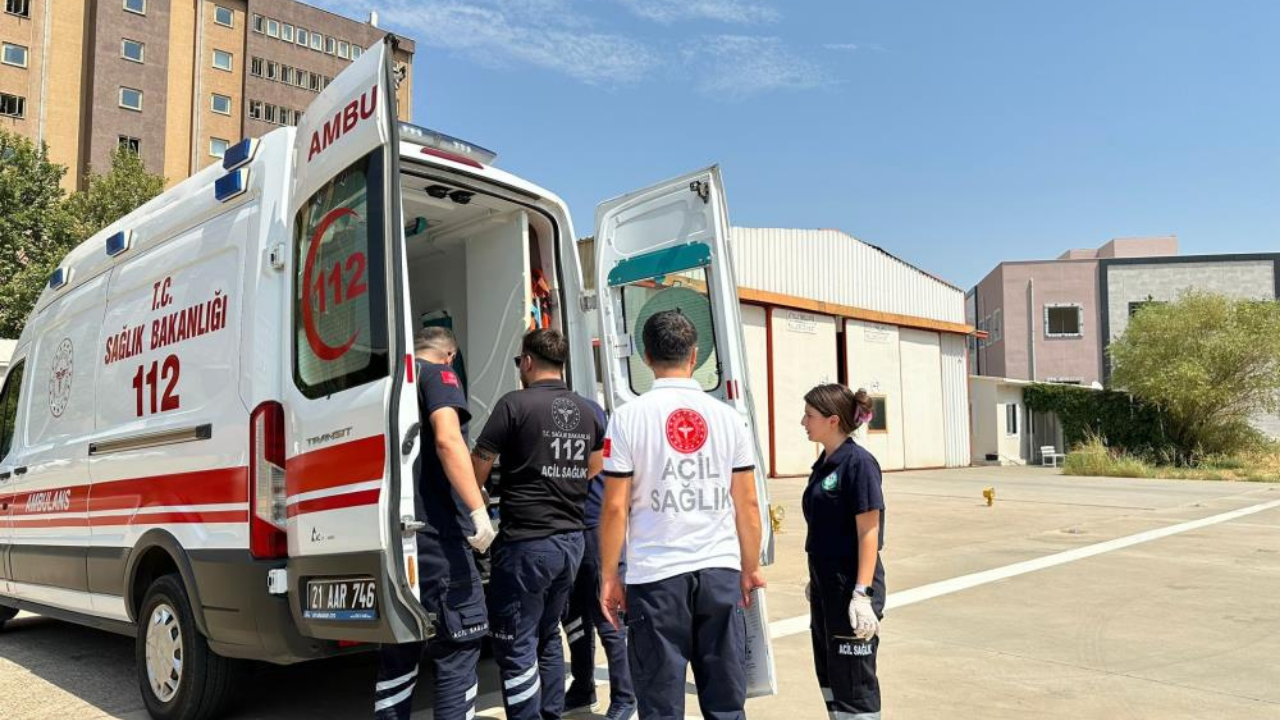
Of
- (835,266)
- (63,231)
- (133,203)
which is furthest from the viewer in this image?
(133,203)

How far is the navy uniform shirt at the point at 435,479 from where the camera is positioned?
3557mm

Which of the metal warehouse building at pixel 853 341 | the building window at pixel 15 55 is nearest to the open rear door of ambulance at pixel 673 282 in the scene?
the metal warehouse building at pixel 853 341

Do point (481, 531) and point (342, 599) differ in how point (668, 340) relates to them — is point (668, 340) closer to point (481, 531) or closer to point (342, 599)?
point (481, 531)

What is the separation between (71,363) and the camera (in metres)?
5.31

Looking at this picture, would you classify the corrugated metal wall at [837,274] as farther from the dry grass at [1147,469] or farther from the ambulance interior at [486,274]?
the ambulance interior at [486,274]

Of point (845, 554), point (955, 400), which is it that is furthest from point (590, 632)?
point (955, 400)

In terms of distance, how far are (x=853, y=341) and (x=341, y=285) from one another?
850 inches

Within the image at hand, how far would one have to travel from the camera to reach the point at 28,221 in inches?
970

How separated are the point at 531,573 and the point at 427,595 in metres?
0.42

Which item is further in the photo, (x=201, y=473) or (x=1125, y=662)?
(x=1125, y=662)

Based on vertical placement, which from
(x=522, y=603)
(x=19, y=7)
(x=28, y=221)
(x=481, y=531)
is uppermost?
(x=19, y=7)

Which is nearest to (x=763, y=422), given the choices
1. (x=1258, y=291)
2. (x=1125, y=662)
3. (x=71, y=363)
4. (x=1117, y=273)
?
(x=1125, y=662)

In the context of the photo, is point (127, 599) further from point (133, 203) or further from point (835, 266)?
→ point (133, 203)

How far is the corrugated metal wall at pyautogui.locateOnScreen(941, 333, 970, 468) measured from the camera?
27547 mm
